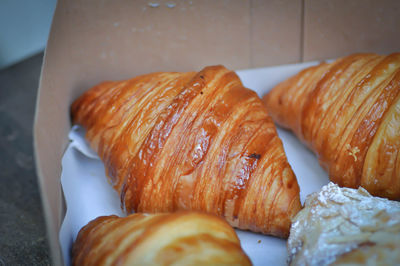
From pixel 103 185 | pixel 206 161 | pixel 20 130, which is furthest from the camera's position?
pixel 20 130

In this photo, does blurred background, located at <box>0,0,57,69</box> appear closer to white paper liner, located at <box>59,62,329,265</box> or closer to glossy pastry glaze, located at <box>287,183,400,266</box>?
white paper liner, located at <box>59,62,329,265</box>

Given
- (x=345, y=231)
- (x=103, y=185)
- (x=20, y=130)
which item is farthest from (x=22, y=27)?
→ (x=345, y=231)

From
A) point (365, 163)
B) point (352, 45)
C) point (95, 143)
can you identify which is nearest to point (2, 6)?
point (95, 143)

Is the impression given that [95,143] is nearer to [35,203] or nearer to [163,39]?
[35,203]

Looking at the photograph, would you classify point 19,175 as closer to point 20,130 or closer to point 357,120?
point 20,130

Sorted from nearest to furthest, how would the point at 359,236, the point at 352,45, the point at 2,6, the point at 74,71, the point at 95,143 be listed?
1. the point at 359,236
2. the point at 95,143
3. the point at 74,71
4. the point at 352,45
5. the point at 2,6

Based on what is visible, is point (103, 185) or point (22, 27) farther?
point (22, 27)
